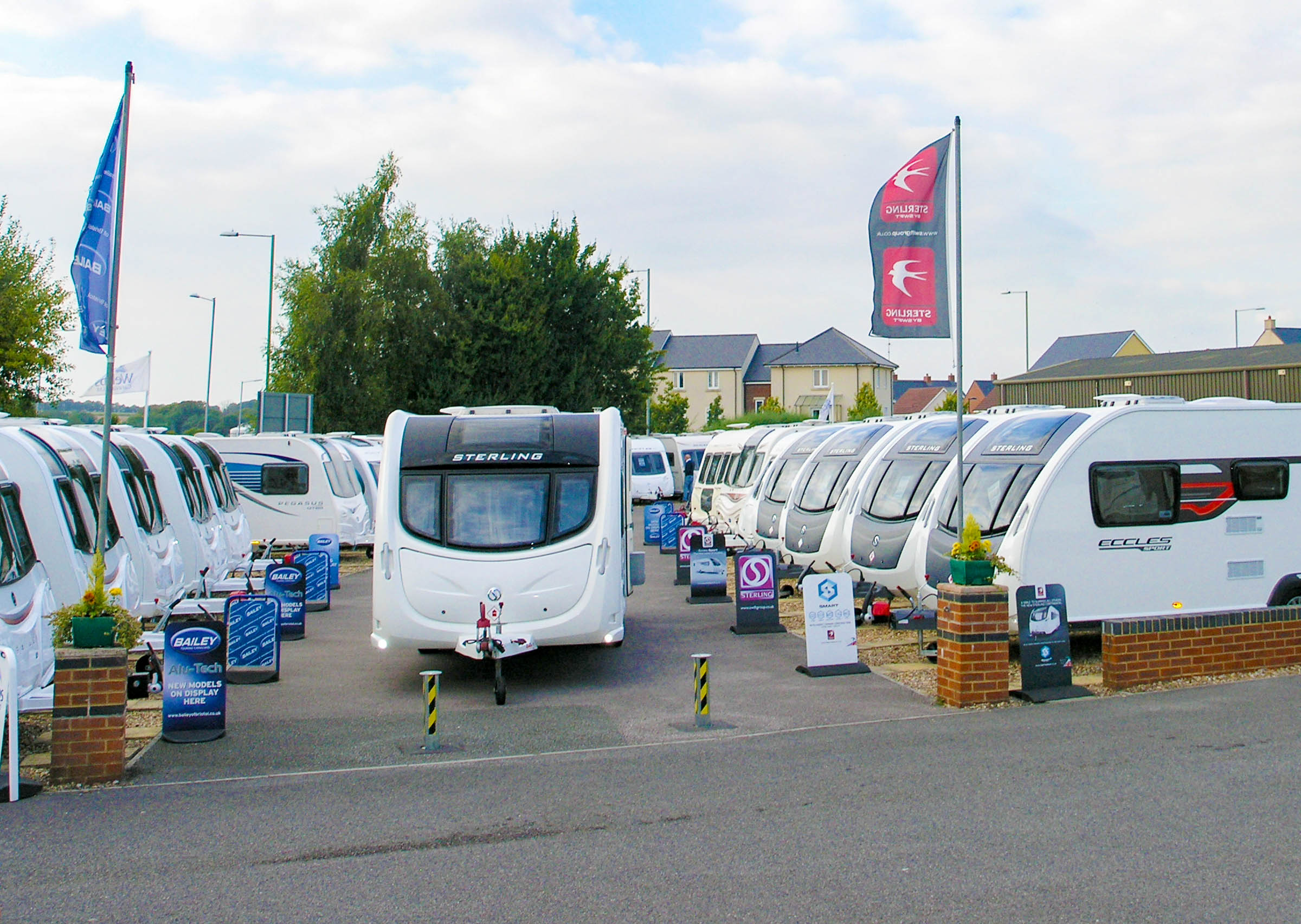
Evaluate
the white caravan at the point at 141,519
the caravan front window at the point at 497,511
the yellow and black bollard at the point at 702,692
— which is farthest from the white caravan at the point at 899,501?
the white caravan at the point at 141,519

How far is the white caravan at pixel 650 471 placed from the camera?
40.8 meters

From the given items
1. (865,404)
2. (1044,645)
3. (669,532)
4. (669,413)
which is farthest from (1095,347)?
(1044,645)

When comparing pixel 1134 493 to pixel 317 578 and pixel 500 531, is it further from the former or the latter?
pixel 317 578

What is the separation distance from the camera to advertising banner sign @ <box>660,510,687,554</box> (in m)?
24.1

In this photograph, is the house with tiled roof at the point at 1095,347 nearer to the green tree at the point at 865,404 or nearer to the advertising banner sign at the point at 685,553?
the green tree at the point at 865,404

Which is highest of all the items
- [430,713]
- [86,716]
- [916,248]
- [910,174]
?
[910,174]

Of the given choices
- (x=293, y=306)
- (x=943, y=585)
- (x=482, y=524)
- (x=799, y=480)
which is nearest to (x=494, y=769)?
(x=482, y=524)

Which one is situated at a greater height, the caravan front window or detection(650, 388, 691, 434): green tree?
detection(650, 388, 691, 434): green tree

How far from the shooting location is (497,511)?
34.9ft

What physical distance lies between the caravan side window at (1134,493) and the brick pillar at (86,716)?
8.67m

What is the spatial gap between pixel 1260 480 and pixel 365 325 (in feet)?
108

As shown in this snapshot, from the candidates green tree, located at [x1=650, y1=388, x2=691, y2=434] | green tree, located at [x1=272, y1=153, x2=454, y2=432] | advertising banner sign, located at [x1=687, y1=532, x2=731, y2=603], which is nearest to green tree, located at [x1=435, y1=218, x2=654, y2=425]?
green tree, located at [x1=272, y1=153, x2=454, y2=432]

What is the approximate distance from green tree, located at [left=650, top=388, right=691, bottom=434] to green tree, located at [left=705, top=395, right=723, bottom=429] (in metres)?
1.71

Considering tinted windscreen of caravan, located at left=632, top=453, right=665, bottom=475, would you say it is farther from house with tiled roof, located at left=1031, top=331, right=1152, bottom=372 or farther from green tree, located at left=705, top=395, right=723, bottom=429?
house with tiled roof, located at left=1031, top=331, right=1152, bottom=372
